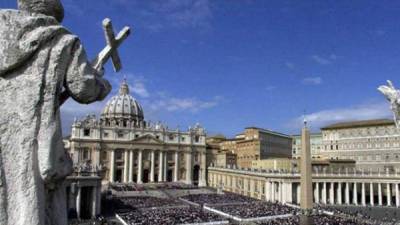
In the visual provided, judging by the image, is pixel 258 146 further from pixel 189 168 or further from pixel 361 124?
pixel 361 124

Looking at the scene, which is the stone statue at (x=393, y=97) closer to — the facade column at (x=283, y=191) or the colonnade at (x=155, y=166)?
the facade column at (x=283, y=191)

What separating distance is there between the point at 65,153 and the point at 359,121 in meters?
74.0

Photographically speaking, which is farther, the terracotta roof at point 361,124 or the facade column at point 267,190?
the terracotta roof at point 361,124

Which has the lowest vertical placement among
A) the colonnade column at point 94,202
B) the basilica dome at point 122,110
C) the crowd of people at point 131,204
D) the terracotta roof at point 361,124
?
the crowd of people at point 131,204

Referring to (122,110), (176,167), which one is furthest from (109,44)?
(122,110)

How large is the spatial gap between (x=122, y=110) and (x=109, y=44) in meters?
88.0

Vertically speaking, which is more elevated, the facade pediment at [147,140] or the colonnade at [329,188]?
the facade pediment at [147,140]

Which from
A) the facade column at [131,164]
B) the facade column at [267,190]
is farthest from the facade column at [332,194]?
the facade column at [131,164]

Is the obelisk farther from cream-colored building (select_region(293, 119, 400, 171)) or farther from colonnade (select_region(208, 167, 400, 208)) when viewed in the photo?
cream-colored building (select_region(293, 119, 400, 171))

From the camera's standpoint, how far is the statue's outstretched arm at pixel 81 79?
343 cm

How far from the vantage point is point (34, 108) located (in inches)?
128

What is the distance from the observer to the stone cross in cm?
378

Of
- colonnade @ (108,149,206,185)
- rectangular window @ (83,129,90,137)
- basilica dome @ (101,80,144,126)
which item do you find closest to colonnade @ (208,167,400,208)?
colonnade @ (108,149,206,185)

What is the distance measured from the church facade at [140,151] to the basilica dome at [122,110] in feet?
16.6
